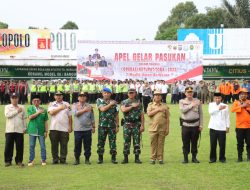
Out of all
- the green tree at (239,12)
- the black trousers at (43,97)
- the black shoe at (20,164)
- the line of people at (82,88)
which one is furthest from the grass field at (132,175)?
the green tree at (239,12)

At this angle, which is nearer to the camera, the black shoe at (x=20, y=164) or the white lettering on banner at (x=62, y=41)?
the black shoe at (x=20, y=164)

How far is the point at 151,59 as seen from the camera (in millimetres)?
44188

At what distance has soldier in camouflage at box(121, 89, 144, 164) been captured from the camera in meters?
15.3

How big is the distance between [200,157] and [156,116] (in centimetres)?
206

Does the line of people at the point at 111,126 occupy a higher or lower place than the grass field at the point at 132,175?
higher

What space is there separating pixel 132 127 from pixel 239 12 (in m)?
79.1

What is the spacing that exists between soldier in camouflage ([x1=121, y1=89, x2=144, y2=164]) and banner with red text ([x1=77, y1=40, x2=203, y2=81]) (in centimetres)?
2795

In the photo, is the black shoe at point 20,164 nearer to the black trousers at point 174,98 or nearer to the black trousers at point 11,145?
the black trousers at point 11,145

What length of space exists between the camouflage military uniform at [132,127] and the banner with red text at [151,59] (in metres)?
28.0

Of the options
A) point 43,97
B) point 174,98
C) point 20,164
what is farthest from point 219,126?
point 174,98

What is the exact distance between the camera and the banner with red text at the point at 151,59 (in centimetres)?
4359

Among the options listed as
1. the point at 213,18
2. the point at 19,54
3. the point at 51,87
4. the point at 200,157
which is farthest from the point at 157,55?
the point at 213,18

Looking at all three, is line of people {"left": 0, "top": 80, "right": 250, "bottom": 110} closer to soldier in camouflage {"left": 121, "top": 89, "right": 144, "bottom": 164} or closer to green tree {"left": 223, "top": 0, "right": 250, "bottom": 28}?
soldier in camouflage {"left": 121, "top": 89, "right": 144, "bottom": 164}

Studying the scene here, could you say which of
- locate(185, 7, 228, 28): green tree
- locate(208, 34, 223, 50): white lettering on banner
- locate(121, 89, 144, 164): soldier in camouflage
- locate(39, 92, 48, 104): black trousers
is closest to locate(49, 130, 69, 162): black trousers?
locate(121, 89, 144, 164): soldier in camouflage
